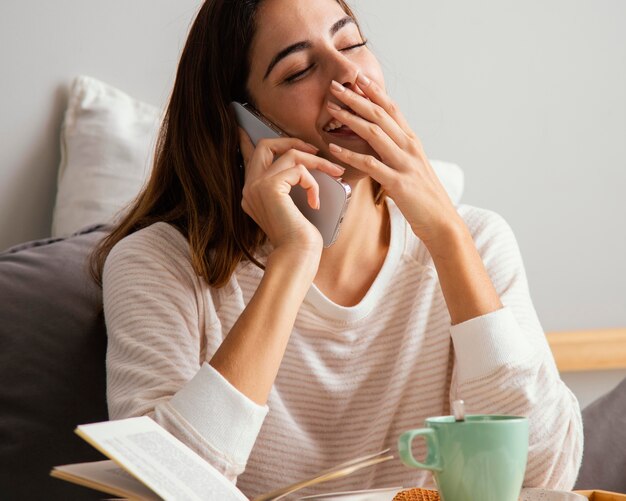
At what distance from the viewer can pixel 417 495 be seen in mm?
805

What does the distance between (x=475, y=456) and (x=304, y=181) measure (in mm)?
612

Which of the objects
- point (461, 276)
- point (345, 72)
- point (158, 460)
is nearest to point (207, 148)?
point (345, 72)

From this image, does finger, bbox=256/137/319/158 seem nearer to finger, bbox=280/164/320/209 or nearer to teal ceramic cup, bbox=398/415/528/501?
finger, bbox=280/164/320/209

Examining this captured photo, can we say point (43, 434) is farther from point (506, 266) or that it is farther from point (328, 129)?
point (506, 266)

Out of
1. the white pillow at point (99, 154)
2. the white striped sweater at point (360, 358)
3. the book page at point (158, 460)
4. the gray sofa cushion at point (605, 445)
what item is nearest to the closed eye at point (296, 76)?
the white striped sweater at point (360, 358)

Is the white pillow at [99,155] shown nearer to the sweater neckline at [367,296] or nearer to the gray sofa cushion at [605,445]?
the sweater neckline at [367,296]

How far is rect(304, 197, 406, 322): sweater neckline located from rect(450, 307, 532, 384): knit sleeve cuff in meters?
0.24

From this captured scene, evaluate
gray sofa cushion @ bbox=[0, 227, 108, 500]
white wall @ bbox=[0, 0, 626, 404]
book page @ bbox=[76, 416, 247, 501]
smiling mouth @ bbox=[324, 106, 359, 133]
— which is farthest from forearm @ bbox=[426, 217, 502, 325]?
white wall @ bbox=[0, 0, 626, 404]

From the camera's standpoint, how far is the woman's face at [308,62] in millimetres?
1284

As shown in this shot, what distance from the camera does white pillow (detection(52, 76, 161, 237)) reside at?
5.45 ft

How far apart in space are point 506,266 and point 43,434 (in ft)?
2.53

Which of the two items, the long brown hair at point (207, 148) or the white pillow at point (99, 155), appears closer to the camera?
the long brown hair at point (207, 148)

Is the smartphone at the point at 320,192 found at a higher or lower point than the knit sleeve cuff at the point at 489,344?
higher

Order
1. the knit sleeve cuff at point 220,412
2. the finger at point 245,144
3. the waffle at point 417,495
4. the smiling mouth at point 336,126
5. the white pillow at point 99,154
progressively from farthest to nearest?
the white pillow at point 99,154
the finger at point 245,144
the smiling mouth at point 336,126
the knit sleeve cuff at point 220,412
the waffle at point 417,495
